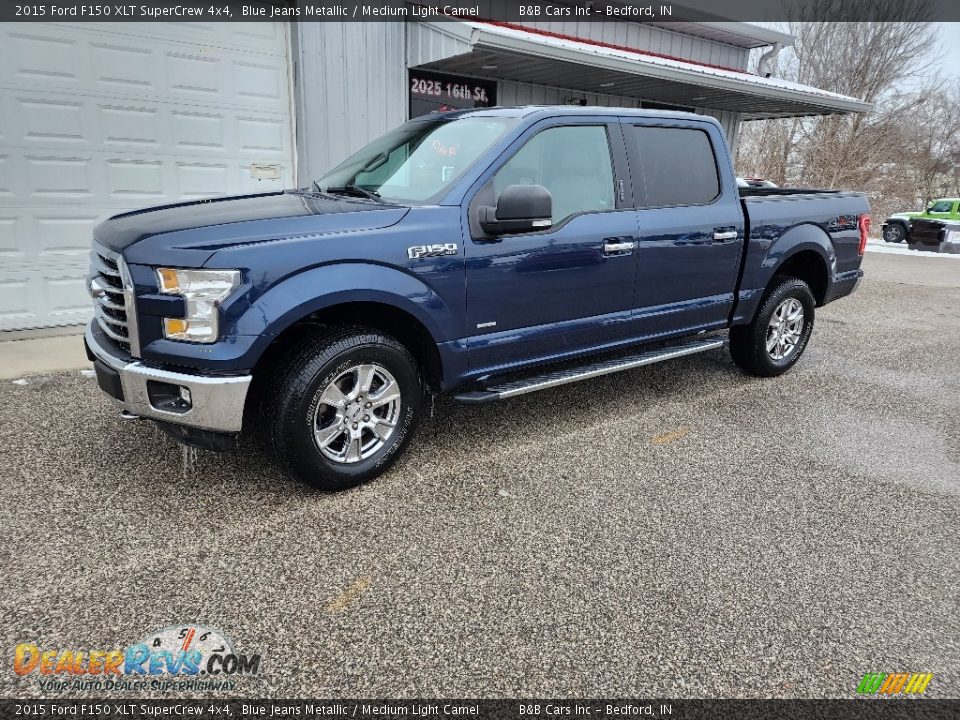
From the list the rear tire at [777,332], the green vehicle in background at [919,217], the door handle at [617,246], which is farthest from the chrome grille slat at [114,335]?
the green vehicle in background at [919,217]

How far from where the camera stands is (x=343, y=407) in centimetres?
328

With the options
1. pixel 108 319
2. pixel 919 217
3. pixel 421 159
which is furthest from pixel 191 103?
pixel 919 217

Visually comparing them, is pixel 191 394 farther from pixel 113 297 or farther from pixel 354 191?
pixel 354 191

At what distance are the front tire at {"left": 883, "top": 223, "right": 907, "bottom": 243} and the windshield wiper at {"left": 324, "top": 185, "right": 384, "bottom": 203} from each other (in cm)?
2310

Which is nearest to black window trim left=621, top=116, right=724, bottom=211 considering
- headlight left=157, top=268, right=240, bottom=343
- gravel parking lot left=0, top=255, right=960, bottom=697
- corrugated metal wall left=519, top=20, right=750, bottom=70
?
gravel parking lot left=0, top=255, right=960, bottom=697

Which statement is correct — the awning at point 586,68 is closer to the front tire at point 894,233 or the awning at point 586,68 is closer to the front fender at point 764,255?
the front fender at point 764,255

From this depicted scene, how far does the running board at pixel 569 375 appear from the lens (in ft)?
11.9

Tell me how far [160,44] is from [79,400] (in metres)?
3.93

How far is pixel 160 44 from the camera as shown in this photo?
649 centimetres

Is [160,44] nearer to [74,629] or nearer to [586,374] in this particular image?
[586,374]

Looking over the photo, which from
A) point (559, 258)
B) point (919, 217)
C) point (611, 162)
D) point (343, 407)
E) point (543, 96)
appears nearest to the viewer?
point (343, 407)

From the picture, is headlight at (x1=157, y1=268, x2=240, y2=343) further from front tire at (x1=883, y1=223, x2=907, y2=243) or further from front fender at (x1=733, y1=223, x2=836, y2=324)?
front tire at (x1=883, y1=223, x2=907, y2=243)

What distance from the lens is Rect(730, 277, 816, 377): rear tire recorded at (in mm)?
5250

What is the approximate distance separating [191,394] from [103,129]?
4822mm
